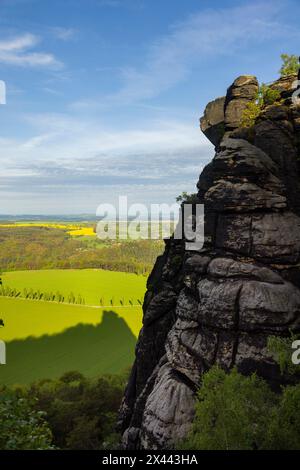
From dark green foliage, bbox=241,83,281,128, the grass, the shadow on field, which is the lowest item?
the shadow on field

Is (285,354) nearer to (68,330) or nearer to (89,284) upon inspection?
(68,330)

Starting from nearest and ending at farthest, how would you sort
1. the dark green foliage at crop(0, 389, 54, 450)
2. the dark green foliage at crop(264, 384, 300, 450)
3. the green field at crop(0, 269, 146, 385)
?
the dark green foliage at crop(0, 389, 54, 450) → the dark green foliage at crop(264, 384, 300, 450) → the green field at crop(0, 269, 146, 385)

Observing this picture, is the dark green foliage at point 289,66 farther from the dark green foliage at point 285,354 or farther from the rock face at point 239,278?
the dark green foliage at point 285,354

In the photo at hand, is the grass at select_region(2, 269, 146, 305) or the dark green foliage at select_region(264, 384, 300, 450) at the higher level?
the dark green foliage at select_region(264, 384, 300, 450)

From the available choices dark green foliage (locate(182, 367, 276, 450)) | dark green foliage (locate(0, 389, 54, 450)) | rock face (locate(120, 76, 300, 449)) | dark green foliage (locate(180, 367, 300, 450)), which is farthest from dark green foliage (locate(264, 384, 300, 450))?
dark green foliage (locate(0, 389, 54, 450))

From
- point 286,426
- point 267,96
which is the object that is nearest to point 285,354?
point 286,426

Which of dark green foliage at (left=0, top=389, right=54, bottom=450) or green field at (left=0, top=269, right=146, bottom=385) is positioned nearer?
dark green foliage at (left=0, top=389, right=54, bottom=450)

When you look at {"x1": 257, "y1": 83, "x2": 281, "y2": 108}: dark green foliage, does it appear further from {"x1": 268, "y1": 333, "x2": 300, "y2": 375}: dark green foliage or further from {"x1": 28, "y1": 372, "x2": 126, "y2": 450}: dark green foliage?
{"x1": 28, "y1": 372, "x2": 126, "y2": 450}: dark green foliage
